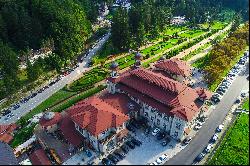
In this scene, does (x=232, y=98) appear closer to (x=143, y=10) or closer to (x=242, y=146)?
(x=242, y=146)

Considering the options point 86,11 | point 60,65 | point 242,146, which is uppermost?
point 86,11

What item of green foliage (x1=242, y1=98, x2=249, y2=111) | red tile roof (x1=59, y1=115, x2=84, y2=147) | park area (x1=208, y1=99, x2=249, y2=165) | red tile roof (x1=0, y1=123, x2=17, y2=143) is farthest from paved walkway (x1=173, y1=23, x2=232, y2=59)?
red tile roof (x1=0, y1=123, x2=17, y2=143)

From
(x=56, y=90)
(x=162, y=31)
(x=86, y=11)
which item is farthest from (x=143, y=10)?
(x=56, y=90)

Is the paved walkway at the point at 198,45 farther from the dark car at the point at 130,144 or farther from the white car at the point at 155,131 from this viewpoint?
the dark car at the point at 130,144

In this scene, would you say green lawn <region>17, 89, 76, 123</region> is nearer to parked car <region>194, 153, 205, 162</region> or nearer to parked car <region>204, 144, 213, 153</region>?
parked car <region>194, 153, 205, 162</region>

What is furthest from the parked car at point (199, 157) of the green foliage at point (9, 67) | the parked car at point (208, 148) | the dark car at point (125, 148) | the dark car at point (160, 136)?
the green foliage at point (9, 67)

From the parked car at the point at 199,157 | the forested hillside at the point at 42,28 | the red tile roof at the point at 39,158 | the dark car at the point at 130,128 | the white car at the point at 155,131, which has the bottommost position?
the parked car at the point at 199,157
